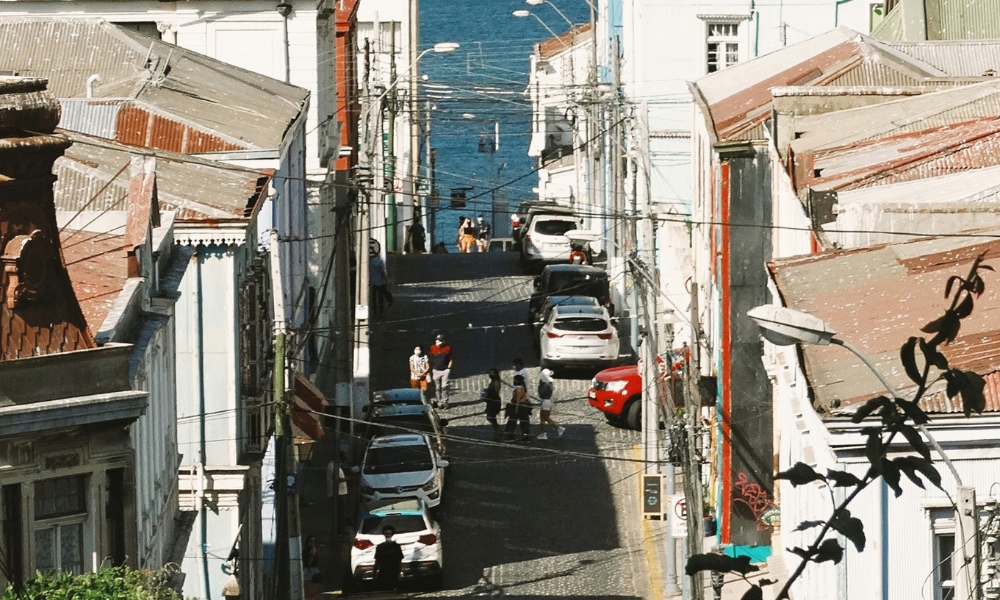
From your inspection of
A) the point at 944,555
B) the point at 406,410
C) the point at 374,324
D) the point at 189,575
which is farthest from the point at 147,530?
the point at 374,324

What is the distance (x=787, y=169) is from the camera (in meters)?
22.9

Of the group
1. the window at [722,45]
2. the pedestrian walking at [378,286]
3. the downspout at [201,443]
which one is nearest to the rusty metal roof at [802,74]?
the downspout at [201,443]

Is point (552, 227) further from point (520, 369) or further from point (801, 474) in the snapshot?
point (801, 474)

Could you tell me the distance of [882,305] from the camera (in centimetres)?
1647

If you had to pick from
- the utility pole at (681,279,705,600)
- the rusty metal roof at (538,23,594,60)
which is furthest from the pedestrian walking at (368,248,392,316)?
the rusty metal roof at (538,23,594,60)

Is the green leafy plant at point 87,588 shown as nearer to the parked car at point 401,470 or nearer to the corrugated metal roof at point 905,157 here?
the corrugated metal roof at point 905,157

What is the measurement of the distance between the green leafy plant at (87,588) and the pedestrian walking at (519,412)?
22.8 m

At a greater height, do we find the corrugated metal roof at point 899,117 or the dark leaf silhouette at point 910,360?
the corrugated metal roof at point 899,117

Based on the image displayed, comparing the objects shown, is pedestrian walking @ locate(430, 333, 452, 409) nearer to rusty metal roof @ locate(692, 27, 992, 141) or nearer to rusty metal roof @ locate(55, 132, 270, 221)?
rusty metal roof @ locate(692, 27, 992, 141)

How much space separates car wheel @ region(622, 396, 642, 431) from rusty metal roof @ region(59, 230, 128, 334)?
18.8 m

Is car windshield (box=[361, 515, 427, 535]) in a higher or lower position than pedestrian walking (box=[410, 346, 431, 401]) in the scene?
lower

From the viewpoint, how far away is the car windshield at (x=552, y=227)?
171ft

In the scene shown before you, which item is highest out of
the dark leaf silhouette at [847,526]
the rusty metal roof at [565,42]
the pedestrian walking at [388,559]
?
the rusty metal roof at [565,42]

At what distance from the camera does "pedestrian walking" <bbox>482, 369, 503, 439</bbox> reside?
37753 mm
